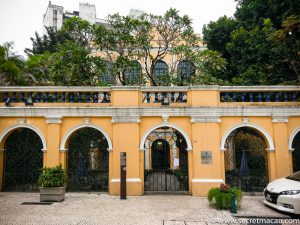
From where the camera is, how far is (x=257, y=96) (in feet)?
39.3

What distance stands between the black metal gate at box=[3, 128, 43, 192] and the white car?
9.17 meters

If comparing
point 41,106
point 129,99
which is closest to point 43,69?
point 41,106

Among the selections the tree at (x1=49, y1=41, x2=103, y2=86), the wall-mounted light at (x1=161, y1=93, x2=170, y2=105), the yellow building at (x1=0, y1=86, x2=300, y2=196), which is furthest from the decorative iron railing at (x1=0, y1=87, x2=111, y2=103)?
the tree at (x1=49, y1=41, x2=103, y2=86)

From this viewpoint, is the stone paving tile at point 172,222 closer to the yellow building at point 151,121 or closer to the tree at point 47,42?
the yellow building at point 151,121

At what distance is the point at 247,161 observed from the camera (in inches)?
526

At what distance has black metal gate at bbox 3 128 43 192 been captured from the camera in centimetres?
1220

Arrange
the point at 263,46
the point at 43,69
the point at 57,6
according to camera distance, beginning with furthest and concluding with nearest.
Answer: the point at 57,6
the point at 43,69
the point at 263,46

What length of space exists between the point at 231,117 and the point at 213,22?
13.9m

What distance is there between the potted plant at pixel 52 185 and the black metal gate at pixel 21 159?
219 cm

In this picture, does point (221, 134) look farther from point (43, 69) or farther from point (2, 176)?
point (43, 69)

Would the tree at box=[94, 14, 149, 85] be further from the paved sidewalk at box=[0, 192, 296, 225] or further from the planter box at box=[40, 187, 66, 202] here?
the planter box at box=[40, 187, 66, 202]

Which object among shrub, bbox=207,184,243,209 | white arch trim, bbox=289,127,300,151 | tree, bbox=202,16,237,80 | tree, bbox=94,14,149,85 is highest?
tree, bbox=202,16,237,80

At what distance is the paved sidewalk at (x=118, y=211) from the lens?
25.3 ft

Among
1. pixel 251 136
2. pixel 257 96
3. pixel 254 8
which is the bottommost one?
pixel 251 136
